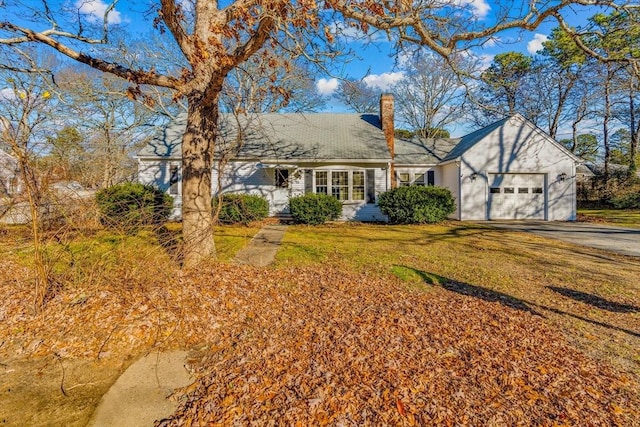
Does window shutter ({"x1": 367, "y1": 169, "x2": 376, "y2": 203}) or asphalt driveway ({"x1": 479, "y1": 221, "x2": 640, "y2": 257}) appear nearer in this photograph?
asphalt driveway ({"x1": 479, "y1": 221, "x2": 640, "y2": 257})

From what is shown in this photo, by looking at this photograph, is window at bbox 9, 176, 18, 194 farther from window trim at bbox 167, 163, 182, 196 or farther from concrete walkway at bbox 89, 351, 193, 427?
window trim at bbox 167, 163, 182, 196

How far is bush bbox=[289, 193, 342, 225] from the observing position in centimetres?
1284

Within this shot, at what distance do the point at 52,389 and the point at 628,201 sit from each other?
27374 mm

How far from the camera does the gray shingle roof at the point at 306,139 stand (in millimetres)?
14776

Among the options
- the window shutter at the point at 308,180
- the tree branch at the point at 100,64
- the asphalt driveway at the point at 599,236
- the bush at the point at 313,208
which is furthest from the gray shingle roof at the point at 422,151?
the tree branch at the point at 100,64

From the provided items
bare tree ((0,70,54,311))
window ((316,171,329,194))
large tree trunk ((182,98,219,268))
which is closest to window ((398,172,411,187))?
window ((316,171,329,194))

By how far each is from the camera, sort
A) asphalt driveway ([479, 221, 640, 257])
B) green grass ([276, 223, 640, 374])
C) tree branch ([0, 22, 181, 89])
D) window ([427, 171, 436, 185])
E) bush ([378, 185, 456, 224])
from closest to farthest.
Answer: green grass ([276, 223, 640, 374]) → tree branch ([0, 22, 181, 89]) → asphalt driveway ([479, 221, 640, 257]) → bush ([378, 185, 456, 224]) → window ([427, 171, 436, 185])

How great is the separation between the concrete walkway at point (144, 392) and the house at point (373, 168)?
1156 centimetres

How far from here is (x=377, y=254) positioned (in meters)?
7.70

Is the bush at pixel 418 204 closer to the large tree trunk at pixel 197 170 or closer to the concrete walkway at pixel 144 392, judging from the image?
the large tree trunk at pixel 197 170

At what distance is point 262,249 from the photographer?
8.27m

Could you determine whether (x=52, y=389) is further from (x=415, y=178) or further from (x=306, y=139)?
(x=415, y=178)

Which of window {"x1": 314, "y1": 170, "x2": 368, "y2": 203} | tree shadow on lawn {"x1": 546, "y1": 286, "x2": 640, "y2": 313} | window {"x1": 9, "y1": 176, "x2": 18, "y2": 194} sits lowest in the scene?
tree shadow on lawn {"x1": 546, "y1": 286, "x2": 640, "y2": 313}

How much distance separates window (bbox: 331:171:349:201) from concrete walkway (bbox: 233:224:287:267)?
403 cm
